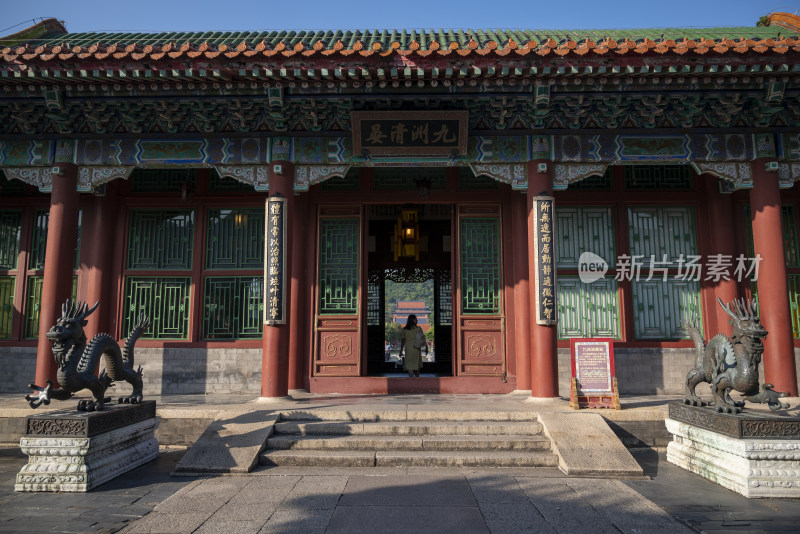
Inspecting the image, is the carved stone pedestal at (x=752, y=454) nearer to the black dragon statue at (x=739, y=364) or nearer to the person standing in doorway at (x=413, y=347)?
the black dragon statue at (x=739, y=364)

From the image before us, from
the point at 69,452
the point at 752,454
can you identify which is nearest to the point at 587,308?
the point at 752,454

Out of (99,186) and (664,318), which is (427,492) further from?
(99,186)

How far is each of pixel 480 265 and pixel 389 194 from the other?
209cm

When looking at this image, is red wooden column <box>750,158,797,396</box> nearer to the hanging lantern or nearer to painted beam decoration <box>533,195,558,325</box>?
painted beam decoration <box>533,195,558,325</box>

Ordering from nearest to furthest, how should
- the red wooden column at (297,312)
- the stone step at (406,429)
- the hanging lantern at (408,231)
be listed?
the stone step at (406,429) < the red wooden column at (297,312) < the hanging lantern at (408,231)

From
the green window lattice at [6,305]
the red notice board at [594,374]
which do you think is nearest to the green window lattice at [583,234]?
the red notice board at [594,374]

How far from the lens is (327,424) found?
6.62 metres

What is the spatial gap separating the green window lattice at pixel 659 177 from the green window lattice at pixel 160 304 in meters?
8.26

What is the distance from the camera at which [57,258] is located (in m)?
8.18

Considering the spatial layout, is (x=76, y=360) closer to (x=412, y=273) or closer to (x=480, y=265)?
(x=480, y=265)

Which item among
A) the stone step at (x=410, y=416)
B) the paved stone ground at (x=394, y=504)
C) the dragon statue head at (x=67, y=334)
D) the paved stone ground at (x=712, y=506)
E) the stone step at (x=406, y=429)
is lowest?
the paved stone ground at (x=712, y=506)

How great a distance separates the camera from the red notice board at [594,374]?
725 centimetres

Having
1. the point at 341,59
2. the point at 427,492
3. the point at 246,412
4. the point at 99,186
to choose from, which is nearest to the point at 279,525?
the point at 427,492

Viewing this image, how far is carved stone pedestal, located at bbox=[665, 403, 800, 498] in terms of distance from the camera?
495cm
